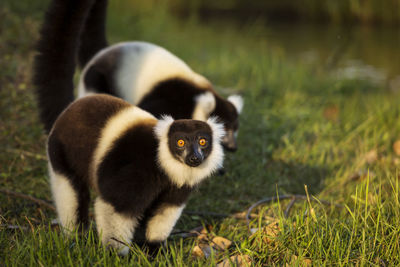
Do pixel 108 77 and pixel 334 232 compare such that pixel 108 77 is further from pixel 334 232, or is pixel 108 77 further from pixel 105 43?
pixel 334 232

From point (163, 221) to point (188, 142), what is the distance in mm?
608

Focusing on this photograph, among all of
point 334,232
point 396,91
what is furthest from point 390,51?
point 334,232

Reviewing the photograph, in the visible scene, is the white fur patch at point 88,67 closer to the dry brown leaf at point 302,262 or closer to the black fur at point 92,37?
the black fur at point 92,37

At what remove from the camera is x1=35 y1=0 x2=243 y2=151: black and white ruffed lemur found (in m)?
4.49

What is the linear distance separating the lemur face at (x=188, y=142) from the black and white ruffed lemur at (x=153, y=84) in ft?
4.41

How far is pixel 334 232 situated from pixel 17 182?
2.72m

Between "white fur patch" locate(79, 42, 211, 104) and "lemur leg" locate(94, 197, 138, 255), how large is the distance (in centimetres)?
201

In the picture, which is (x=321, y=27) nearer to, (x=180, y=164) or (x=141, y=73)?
(x=141, y=73)

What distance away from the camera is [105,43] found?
213 inches

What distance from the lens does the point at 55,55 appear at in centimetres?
376

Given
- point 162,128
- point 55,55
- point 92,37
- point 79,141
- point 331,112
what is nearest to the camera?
point 162,128

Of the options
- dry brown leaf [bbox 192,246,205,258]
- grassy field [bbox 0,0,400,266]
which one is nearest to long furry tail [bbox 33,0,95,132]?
grassy field [bbox 0,0,400,266]

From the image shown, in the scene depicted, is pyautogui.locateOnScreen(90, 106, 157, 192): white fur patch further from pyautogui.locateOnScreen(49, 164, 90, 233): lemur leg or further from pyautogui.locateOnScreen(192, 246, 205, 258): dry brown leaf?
pyautogui.locateOnScreen(192, 246, 205, 258): dry brown leaf

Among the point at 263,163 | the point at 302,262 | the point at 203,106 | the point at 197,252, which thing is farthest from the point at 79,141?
the point at 263,163
